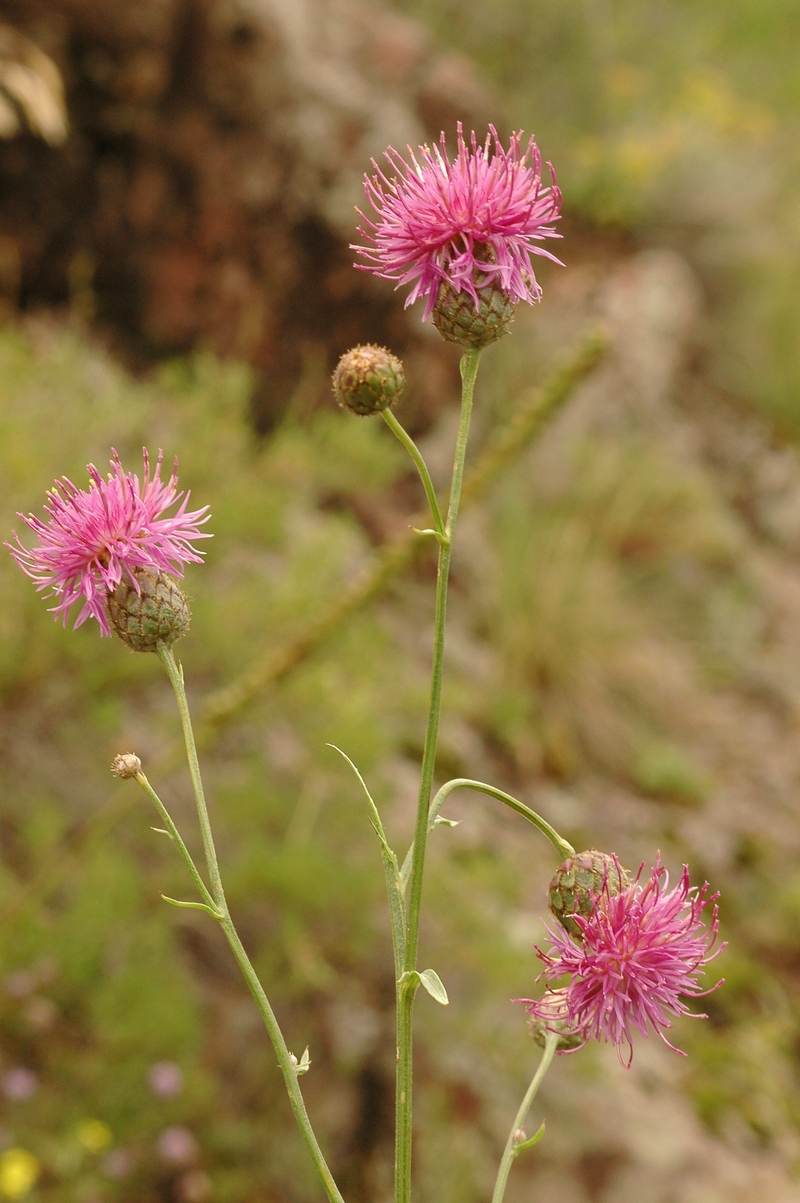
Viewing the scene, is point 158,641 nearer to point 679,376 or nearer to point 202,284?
point 202,284

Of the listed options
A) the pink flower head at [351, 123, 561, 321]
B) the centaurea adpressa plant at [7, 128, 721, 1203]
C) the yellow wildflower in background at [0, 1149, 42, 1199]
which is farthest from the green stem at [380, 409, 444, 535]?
the yellow wildflower in background at [0, 1149, 42, 1199]

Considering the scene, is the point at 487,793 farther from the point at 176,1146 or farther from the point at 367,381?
the point at 176,1146

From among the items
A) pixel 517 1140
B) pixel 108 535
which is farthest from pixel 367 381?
pixel 517 1140

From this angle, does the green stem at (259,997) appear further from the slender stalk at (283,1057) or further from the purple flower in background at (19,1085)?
Result: the purple flower in background at (19,1085)

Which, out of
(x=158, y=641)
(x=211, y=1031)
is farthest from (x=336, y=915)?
(x=158, y=641)

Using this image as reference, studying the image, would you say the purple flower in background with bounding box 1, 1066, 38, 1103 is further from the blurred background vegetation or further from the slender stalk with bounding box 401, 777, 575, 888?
the slender stalk with bounding box 401, 777, 575, 888

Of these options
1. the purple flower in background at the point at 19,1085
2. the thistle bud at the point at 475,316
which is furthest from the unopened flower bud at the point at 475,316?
the purple flower in background at the point at 19,1085
